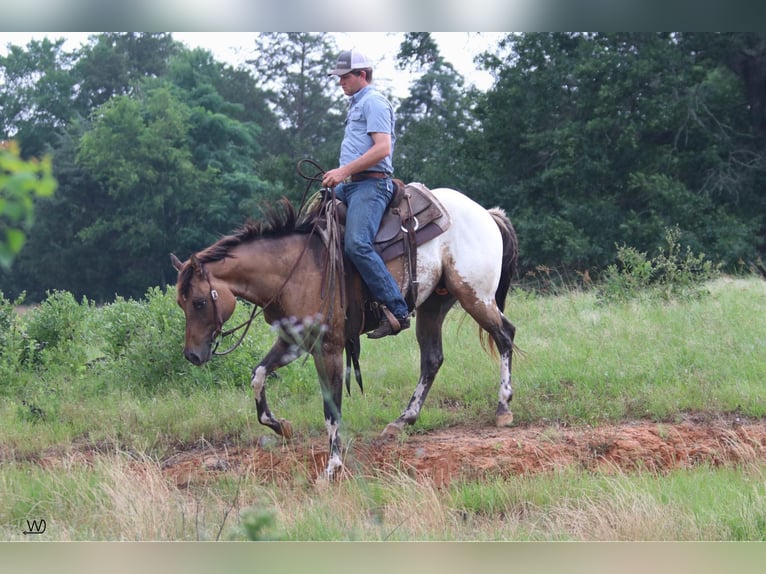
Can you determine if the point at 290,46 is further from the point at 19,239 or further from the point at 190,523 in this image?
the point at 19,239

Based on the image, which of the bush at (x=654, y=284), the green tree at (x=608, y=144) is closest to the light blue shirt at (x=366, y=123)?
the bush at (x=654, y=284)

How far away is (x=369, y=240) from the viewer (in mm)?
6488

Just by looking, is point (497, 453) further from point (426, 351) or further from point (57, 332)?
point (57, 332)

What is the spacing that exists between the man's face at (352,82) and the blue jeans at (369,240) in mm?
699

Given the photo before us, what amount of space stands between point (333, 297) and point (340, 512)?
67.7 inches

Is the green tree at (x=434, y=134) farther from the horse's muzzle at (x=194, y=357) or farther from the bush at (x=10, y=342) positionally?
the horse's muzzle at (x=194, y=357)

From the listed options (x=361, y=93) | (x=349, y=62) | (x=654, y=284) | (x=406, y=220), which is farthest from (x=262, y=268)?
(x=654, y=284)

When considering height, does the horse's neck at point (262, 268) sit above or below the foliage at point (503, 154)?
above

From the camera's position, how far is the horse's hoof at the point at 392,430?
23.3 feet

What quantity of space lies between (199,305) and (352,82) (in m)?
2.02

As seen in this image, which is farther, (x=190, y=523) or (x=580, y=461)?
(x=580, y=461)

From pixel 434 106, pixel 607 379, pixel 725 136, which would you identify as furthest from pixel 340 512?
pixel 434 106

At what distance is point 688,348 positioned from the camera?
8859 millimetres

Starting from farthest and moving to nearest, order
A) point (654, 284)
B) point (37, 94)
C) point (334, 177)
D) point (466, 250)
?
point (37, 94) → point (654, 284) → point (466, 250) → point (334, 177)
